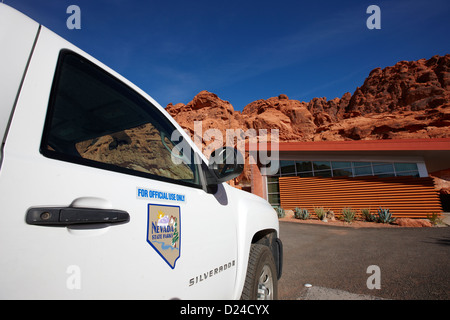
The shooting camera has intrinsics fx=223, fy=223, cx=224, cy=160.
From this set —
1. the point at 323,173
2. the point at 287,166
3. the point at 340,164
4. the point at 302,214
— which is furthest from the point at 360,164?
the point at 302,214

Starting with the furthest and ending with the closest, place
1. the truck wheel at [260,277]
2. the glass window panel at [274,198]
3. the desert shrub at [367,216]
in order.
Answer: the glass window panel at [274,198] < the desert shrub at [367,216] < the truck wheel at [260,277]

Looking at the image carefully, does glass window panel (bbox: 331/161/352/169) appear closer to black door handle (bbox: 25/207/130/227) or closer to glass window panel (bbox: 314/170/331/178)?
glass window panel (bbox: 314/170/331/178)

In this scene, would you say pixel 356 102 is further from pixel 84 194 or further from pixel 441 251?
pixel 84 194

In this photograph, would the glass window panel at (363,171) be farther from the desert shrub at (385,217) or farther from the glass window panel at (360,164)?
the desert shrub at (385,217)

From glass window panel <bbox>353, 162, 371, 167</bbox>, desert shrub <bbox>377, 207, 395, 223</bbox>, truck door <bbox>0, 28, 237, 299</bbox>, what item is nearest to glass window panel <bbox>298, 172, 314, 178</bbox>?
glass window panel <bbox>353, 162, 371, 167</bbox>

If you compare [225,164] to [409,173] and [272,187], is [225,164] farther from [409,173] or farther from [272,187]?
[409,173]

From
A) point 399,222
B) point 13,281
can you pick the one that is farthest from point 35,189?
point 399,222

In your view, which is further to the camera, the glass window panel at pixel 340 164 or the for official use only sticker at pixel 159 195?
the glass window panel at pixel 340 164

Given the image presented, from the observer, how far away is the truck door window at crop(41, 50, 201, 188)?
1050 mm

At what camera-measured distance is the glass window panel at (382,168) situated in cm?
1406

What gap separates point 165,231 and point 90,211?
397 mm

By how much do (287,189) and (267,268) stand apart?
47.8 feet

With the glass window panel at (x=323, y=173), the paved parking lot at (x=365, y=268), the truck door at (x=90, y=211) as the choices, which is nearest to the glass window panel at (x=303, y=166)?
the glass window panel at (x=323, y=173)
